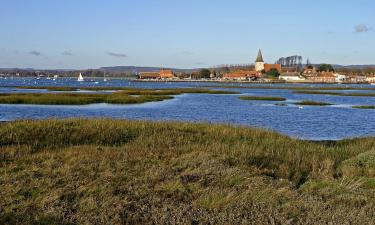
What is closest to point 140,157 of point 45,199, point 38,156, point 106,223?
point 38,156

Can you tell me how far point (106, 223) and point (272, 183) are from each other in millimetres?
4729

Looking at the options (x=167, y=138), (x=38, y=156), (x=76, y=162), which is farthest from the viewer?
(x=167, y=138)

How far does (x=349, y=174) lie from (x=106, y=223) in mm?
8118

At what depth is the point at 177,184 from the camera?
414 inches

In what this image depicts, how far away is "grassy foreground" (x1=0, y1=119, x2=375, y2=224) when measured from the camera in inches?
334

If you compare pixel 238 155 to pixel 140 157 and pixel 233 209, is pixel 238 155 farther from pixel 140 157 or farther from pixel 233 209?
pixel 233 209

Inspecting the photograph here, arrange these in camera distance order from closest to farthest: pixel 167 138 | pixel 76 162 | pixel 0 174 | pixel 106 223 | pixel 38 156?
pixel 106 223, pixel 0 174, pixel 76 162, pixel 38 156, pixel 167 138

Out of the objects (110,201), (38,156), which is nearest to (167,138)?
(38,156)

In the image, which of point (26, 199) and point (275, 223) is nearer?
point (275, 223)

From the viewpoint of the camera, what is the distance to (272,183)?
11.3m

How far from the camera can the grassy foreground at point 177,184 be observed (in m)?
8.48

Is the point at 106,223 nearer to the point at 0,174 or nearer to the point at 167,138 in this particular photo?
the point at 0,174

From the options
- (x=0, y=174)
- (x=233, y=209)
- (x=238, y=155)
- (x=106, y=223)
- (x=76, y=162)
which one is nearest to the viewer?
(x=106, y=223)

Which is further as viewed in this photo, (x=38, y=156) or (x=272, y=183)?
(x=38, y=156)
